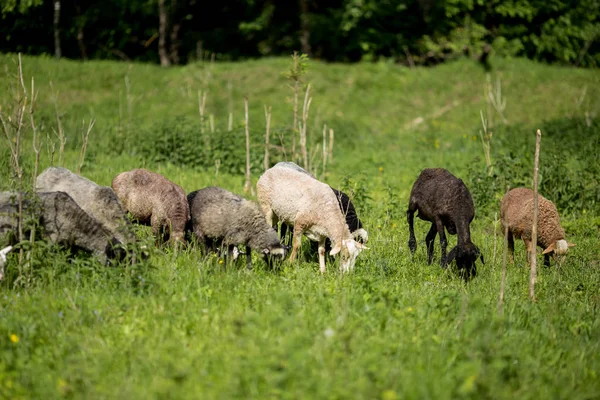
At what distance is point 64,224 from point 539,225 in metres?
7.09

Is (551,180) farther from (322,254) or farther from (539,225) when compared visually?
(322,254)

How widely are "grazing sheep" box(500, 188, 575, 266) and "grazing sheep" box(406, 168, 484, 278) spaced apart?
0.80 m

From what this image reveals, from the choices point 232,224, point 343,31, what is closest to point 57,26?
point 343,31

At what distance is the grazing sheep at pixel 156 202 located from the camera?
910 cm

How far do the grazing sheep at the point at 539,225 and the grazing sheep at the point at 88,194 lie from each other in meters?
5.89

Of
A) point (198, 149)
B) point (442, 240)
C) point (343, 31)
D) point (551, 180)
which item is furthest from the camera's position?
point (343, 31)

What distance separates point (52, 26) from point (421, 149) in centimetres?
2117

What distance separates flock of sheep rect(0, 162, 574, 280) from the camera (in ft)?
25.4

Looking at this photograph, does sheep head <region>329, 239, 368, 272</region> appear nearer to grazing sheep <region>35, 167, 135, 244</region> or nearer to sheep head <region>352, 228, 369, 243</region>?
sheep head <region>352, 228, 369, 243</region>

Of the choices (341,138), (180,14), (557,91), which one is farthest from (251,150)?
(180,14)

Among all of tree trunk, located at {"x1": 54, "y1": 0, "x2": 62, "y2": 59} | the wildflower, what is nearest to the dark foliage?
tree trunk, located at {"x1": 54, "y1": 0, "x2": 62, "y2": 59}

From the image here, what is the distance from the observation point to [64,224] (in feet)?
25.0

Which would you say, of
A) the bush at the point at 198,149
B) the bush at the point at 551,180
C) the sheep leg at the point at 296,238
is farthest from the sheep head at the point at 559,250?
the bush at the point at 198,149

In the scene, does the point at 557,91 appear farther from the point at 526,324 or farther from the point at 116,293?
the point at 116,293
